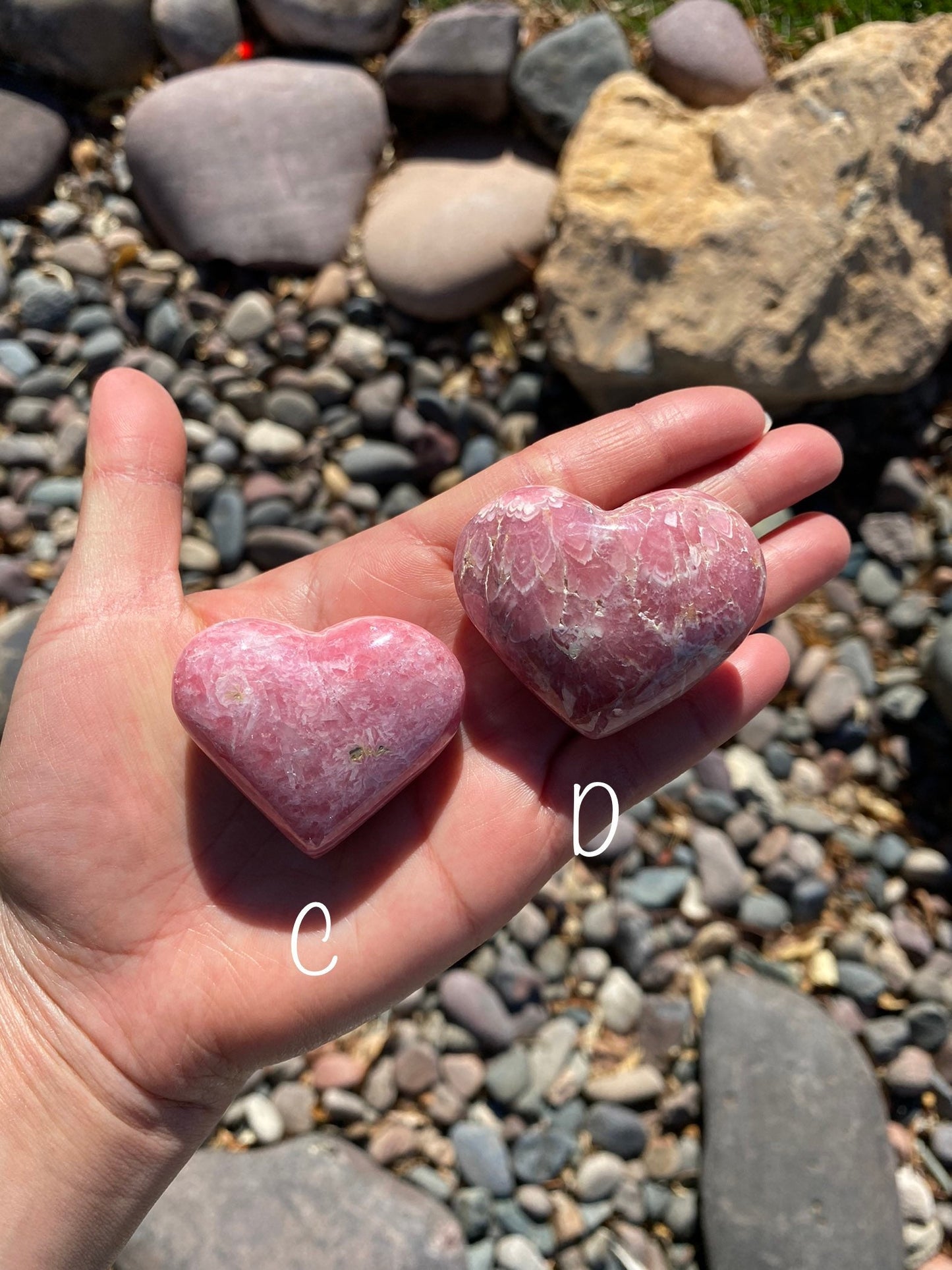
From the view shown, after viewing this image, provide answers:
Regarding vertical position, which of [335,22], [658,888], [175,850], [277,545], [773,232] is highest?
[335,22]

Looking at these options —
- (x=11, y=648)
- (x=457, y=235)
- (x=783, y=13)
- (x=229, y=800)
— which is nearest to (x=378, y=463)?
(x=457, y=235)

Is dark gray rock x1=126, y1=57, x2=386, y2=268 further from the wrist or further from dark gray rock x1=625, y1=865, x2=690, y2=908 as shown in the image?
the wrist

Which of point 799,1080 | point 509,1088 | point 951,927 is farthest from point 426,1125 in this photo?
point 951,927

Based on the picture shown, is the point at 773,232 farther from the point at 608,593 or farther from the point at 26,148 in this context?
the point at 26,148

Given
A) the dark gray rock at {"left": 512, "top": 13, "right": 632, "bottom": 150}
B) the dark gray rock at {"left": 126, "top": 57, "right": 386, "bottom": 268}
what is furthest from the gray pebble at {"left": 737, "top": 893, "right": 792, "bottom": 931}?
the dark gray rock at {"left": 512, "top": 13, "right": 632, "bottom": 150}

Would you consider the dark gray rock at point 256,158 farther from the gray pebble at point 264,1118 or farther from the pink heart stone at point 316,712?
the gray pebble at point 264,1118
